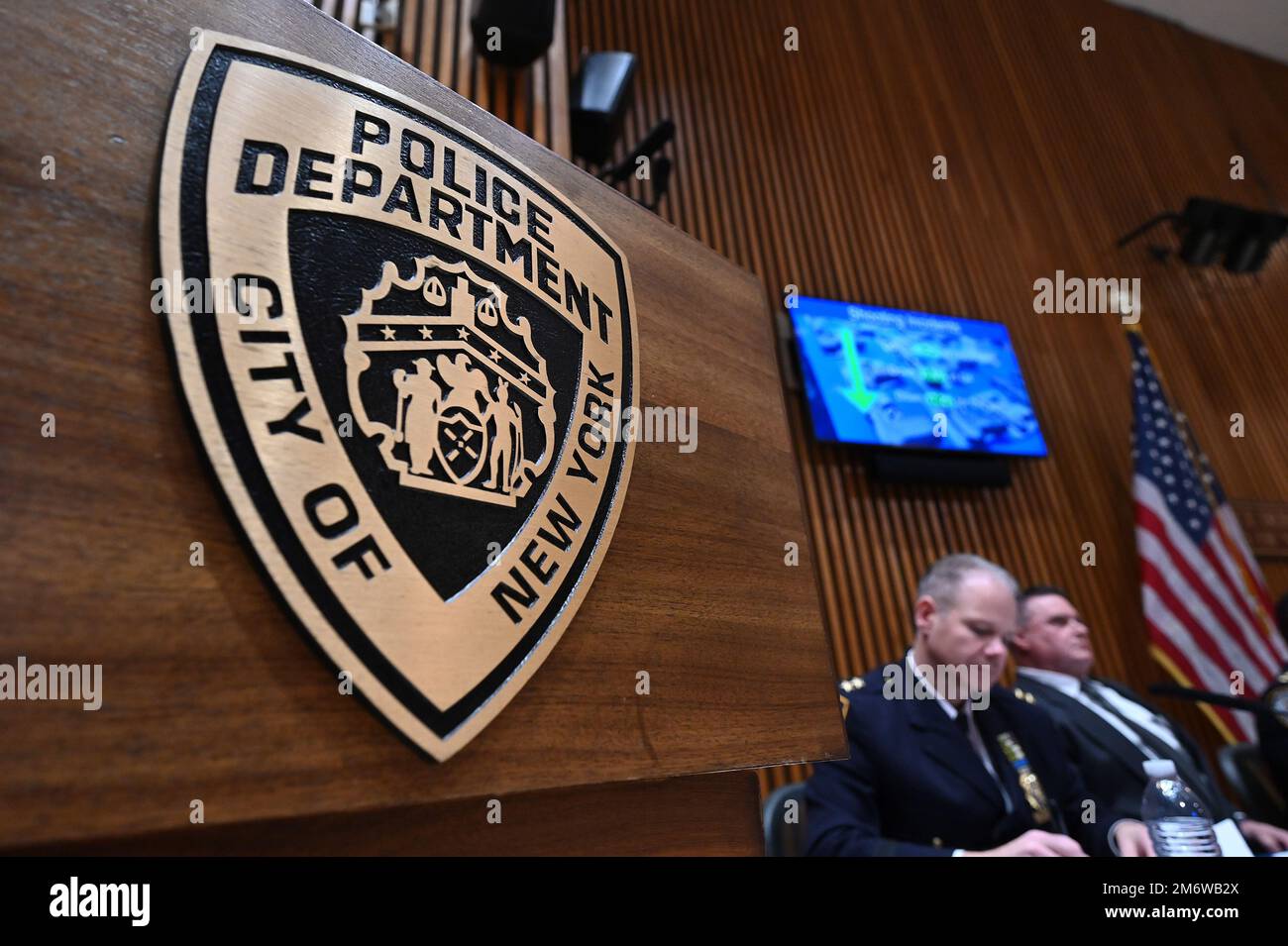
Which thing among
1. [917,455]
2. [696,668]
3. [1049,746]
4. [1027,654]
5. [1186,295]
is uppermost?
[1186,295]

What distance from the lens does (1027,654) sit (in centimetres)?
277

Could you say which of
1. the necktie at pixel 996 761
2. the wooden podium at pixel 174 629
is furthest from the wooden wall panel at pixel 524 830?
the necktie at pixel 996 761

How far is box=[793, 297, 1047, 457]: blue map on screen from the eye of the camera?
339cm

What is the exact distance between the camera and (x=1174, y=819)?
1405 millimetres

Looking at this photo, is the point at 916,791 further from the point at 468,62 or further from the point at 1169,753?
the point at 468,62

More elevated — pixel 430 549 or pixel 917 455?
pixel 917 455

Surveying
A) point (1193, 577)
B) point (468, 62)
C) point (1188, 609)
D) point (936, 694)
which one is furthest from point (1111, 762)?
point (468, 62)

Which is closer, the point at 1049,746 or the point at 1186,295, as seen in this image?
the point at 1049,746

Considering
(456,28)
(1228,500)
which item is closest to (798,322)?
(456,28)

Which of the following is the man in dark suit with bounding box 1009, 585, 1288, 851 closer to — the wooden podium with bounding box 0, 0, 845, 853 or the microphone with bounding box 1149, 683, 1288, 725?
the microphone with bounding box 1149, 683, 1288, 725

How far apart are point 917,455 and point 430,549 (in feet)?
11.1

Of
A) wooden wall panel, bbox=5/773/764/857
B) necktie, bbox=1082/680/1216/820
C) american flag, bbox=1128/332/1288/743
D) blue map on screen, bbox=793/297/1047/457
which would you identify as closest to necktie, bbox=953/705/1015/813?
necktie, bbox=1082/680/1216/820

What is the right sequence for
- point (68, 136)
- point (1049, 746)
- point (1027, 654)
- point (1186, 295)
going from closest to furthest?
point (68, 136) < point (1049, 746) < point (1027, 654) < point (1186, 295)

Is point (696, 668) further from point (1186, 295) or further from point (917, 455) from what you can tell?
point (1186, 295)
